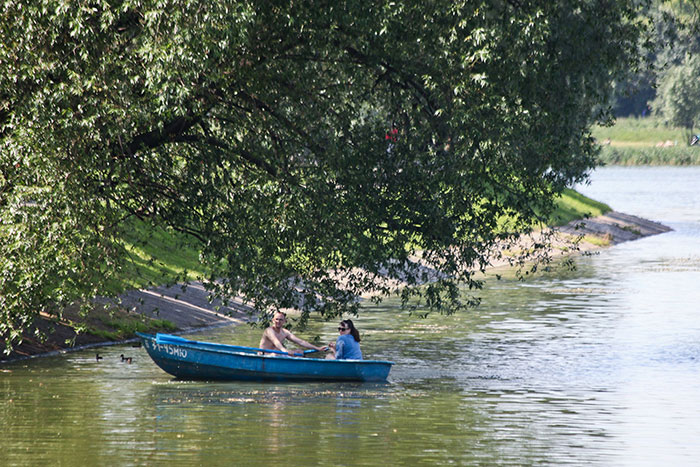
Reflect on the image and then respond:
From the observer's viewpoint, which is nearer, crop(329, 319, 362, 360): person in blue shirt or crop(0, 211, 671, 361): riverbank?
crop(329, 319, 362, 360): person in blue shirt

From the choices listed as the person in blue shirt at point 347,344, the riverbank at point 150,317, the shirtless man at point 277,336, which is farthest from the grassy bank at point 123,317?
the person in blue shirt at point 347,344

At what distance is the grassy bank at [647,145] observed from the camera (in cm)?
12700

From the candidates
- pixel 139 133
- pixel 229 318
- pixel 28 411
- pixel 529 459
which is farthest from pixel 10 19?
pixel 229 318

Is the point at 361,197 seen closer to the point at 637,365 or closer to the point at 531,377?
the point at 531,377

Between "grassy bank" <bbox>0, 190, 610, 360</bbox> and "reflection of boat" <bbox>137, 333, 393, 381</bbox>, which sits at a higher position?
"grassy bank" <bbox>0, 190, 610, 360</bbox>

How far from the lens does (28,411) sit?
2150cm

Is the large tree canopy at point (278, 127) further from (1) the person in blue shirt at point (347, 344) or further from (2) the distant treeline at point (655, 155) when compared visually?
(2) the distant treeline at point (655, 155)

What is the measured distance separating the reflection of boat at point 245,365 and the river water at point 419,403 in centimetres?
26

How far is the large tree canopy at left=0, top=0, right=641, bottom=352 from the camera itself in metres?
21.6

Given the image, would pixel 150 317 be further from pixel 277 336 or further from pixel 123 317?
pixel 277 336

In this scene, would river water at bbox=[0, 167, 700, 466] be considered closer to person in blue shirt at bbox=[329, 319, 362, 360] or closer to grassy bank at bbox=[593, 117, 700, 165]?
person in blue shirt at bbox=[329, 319, 362, 360]

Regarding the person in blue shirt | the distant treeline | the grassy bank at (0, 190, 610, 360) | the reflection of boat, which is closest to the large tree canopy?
the person in blue shirt

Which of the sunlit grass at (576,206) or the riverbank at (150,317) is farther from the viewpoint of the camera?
the sunlit grass at (576,206)

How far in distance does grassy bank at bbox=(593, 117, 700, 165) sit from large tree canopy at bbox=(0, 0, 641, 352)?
97084 millimetres
